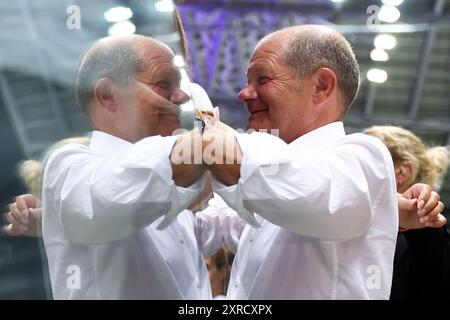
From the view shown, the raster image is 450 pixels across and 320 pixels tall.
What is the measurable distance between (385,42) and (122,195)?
0.51m

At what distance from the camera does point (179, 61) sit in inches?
36.2

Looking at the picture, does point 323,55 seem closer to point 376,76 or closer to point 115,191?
point 376,76

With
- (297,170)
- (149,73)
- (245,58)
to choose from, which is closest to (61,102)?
(149,73)

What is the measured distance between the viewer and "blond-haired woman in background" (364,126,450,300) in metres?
0.97

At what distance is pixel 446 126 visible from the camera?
3.20ft

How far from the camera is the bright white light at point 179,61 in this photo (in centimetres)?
92

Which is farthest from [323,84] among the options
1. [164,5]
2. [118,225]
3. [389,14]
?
[118,225]

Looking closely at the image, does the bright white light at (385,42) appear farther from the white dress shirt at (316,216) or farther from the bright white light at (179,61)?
the bright white light at (179,61)

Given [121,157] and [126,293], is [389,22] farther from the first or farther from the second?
[126,293]

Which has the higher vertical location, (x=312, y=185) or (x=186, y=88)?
(x=186, y=88)

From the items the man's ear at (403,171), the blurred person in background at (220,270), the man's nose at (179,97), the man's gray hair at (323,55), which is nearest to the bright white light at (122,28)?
the man's nose at (179,97)

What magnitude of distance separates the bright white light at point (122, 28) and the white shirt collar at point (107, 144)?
160 millimetres

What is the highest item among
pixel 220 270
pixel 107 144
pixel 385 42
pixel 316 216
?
pixel 385 42
